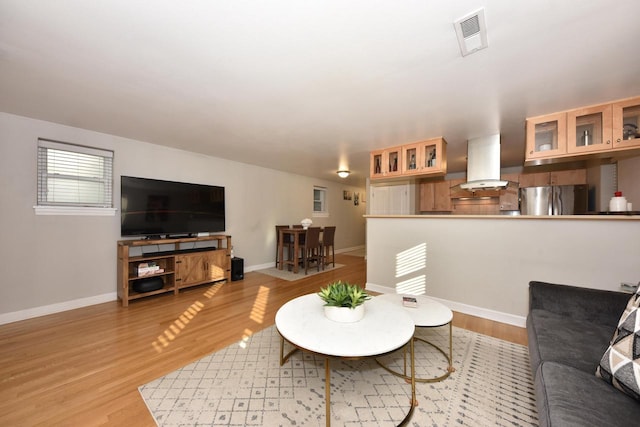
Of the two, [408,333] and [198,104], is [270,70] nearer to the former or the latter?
[198,104]

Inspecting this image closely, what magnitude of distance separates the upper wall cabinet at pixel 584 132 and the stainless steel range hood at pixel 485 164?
21.1 inches

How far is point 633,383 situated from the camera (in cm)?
99

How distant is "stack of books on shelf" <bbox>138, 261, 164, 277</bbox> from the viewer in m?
3.36

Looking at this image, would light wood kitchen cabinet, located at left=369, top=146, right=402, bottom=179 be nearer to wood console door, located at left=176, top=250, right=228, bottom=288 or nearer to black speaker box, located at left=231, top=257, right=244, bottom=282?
black speaker box, located at left=231, top=257, right=244, bottom=282

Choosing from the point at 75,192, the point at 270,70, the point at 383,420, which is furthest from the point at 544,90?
the point at 75,192

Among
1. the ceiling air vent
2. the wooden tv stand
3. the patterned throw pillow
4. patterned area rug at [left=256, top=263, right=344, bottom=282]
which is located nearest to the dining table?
patterned area rug at [left=256, top=263, right=344, bottom=282]

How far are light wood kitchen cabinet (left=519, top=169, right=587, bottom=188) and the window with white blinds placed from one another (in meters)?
7.14

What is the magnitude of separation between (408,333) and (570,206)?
4.77 metres

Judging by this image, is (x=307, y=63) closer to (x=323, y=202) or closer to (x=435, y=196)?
(x=435, y=196)

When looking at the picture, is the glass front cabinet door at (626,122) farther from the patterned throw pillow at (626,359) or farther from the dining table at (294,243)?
the dining table at (294,243)

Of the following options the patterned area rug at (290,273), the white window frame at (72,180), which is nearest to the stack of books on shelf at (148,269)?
the white window frame at (72,180)

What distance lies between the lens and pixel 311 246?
200 inches

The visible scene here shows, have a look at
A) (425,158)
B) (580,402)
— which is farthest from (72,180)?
(580,402)

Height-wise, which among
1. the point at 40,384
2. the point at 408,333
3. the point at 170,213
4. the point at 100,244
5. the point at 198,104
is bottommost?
the point at 40,384
